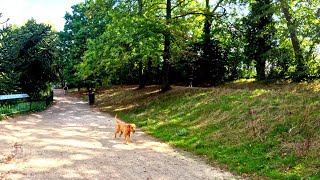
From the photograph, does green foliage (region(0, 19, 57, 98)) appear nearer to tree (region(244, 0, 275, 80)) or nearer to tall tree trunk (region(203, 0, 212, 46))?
tall tree trunk (region(203, 0, 212, 46))

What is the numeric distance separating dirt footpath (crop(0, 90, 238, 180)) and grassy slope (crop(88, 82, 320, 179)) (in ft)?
3.00

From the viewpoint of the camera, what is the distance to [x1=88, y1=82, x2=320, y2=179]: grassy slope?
775 cm

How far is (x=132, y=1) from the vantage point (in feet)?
68.2

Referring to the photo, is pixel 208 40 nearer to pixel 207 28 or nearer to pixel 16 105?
pixel 207 28

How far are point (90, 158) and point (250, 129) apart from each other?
5281 mm

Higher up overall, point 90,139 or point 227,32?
point 227,32

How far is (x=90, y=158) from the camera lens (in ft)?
26.7

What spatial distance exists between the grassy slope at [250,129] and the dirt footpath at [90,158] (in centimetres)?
91

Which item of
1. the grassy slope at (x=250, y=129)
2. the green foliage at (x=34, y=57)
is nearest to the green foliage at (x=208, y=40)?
the green foliage at (x=34, y=57)

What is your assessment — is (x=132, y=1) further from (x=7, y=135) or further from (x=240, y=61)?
(x=7, y=135)

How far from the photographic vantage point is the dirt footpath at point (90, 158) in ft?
22.6

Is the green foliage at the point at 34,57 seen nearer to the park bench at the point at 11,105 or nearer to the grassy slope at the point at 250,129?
the park bench at the point at 11,105

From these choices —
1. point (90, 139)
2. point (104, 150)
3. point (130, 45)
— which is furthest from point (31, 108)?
point (104, 150)

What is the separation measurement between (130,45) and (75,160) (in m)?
12.2
